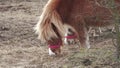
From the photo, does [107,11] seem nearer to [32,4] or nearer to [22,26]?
[22,26]

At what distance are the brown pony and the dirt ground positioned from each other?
0.93ft

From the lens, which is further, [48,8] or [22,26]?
[22,26]

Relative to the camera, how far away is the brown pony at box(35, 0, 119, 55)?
6.59m

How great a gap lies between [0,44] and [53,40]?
6.61ft

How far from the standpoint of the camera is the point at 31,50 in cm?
769

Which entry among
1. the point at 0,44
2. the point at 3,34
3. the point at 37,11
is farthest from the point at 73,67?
the point at 37,11

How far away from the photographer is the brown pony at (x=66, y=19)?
259 inches

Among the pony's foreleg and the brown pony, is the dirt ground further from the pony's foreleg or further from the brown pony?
the brown pony

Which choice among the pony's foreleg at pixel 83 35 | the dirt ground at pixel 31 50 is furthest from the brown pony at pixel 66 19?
the dirt ground at pixel 31 50

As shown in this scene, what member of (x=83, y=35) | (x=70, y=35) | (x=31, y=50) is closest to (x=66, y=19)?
(x=83, y=35)

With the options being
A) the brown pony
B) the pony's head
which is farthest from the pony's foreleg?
the pony's head

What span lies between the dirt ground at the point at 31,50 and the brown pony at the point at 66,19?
28 cm

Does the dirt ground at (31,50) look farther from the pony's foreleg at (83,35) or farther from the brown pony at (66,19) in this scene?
the brown pony at (66,19)

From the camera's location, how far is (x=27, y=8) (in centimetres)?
1294
